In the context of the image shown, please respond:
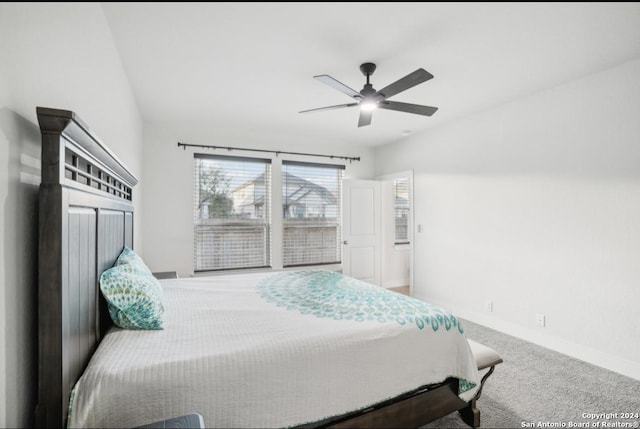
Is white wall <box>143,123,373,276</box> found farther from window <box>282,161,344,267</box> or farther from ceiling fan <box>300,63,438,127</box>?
ceiling fan <box>300,63,438,127</box>

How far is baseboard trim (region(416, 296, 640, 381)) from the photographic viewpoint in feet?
8.36

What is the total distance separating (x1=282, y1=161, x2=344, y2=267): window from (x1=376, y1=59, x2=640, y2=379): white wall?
1745 mm

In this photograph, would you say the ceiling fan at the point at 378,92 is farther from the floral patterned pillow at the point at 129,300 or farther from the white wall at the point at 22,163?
the floral patterned pillow at the point at 129,300

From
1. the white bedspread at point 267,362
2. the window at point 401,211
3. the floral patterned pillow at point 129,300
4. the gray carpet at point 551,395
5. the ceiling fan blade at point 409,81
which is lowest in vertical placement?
the gray carpet at point 551,395

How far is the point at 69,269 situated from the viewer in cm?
106

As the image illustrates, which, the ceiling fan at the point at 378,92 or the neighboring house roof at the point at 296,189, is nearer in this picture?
the ceiling fan at the point at 378,92

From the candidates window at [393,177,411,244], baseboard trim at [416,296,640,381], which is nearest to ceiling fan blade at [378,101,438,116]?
baseboard trim at [416,296,640,381]

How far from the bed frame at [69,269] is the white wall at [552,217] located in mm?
2331

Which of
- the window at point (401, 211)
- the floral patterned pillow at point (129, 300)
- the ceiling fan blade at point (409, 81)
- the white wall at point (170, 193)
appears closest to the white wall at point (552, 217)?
the window at point (401, 211)

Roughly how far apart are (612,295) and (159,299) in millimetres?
3596

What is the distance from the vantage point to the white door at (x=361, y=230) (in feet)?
16.9

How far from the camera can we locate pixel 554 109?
121 inches

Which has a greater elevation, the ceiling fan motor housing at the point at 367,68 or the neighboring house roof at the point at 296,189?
the ceiling fan motor housing at the point at 367,68

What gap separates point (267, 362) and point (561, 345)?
122 inches
